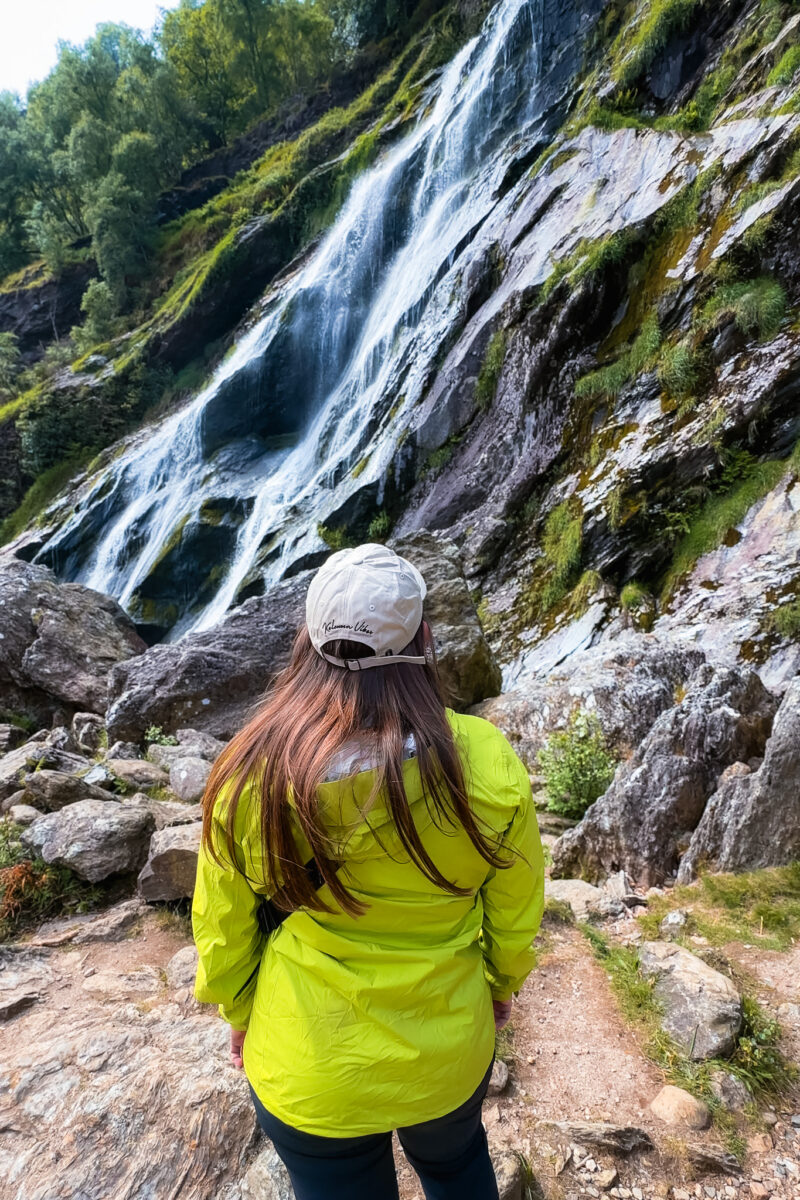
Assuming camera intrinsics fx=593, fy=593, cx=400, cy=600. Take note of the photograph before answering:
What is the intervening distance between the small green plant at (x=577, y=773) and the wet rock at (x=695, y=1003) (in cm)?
233

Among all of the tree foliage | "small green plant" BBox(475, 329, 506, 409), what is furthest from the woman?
the tree foliage

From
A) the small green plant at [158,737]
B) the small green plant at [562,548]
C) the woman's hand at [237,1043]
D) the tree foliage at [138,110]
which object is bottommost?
the small green plant at [158,737]

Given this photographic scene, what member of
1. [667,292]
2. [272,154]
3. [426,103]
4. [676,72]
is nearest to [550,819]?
[667,292]

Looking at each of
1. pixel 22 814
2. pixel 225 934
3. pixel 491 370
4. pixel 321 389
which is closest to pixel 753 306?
pixel 491 370

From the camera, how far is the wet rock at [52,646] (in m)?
10.4

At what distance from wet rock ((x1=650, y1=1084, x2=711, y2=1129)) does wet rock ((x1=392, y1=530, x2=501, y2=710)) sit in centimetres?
529

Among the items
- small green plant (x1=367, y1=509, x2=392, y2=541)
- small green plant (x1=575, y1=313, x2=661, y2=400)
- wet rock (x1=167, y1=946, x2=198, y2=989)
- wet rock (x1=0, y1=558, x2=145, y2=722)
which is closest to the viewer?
wet rock (x1=167, y1=946, x2=198, y2=989)

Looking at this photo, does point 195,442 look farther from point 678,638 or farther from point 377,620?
point 377,620

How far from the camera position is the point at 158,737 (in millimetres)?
A: 8047

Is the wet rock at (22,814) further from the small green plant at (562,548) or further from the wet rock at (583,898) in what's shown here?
the small green plant at (562,548)

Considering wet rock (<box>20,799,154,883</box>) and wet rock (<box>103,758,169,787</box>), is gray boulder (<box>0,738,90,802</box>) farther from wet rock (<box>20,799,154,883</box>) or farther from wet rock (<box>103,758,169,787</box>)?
wet rock (<box>20,799,154,883</box>)

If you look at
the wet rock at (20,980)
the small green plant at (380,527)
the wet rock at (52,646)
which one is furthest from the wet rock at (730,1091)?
the small green plant at (380,527)

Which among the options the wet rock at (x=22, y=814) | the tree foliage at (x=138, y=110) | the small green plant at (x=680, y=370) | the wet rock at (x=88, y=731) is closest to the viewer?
the wet rock at (x=22, y=814)

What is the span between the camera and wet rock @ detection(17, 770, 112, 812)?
544cm
